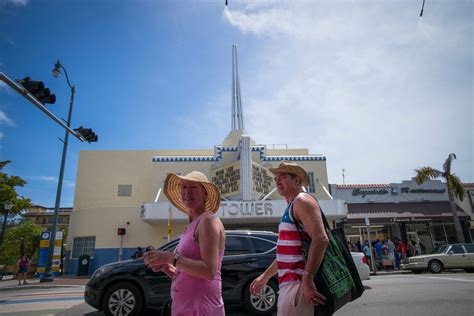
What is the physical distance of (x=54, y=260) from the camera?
56.9 feet

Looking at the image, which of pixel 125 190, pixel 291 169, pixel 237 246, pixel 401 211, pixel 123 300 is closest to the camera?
pixel 291 169

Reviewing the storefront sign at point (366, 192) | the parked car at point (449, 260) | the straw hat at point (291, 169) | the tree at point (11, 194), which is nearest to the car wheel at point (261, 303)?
the straw hat at point (291, 169)

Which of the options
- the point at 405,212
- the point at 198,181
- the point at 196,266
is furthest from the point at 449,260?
the point at 196,266

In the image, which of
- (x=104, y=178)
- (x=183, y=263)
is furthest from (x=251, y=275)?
(x=104, y=178)

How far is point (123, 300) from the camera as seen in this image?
229 inches

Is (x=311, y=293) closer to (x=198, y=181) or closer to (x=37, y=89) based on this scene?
(x=198, y=181)

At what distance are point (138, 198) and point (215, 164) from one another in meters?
6.45

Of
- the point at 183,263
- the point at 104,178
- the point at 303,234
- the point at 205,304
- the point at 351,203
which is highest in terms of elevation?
the point at 104,178

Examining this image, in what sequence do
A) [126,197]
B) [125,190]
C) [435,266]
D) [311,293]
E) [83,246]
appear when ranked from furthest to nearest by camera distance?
[125,190], [126,197], [83,246], [435,266], [311,293]

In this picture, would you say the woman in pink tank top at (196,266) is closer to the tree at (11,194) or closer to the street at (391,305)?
the street at (391,305)

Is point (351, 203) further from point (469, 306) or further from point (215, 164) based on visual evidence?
point (469, 306)

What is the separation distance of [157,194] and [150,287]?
15.3 metres

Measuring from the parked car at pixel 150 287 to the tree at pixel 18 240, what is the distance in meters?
49.7

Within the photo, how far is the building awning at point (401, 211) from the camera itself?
21.6 metres
